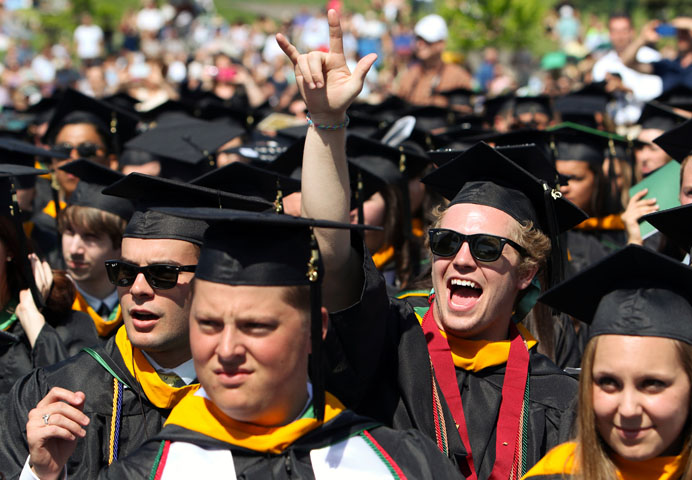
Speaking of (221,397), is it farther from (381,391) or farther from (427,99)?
(427,99)

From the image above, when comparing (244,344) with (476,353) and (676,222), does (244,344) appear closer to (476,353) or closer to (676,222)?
(476,353)

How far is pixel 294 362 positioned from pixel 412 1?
816 inches

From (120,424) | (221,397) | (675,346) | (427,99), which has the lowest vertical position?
(120,424)

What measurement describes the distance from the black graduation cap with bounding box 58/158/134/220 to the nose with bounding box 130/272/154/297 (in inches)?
66.3

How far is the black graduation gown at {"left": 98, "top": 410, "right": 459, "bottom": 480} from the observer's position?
2566 mm

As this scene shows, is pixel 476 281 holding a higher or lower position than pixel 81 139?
lower

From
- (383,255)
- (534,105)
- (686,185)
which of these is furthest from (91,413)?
(534,105)

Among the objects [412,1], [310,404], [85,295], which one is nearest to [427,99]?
[85,295]

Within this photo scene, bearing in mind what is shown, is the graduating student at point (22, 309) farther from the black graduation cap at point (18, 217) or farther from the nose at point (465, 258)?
the nose at point (465, 258)

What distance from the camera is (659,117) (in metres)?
7.64

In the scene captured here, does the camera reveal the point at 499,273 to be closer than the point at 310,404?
No

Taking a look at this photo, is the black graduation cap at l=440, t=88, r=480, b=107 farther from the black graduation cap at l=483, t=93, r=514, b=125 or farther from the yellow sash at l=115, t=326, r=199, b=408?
the yellow sash at l=115, t=326, r=199, b=408

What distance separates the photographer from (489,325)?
3.54 m

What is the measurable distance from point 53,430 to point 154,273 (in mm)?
761
